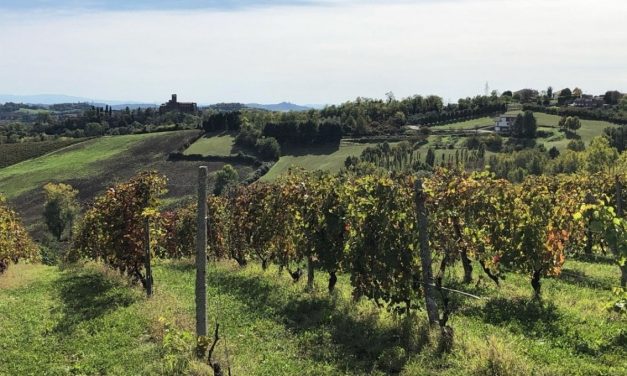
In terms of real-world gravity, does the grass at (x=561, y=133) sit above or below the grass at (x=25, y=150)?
above

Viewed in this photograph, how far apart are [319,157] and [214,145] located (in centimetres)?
2645

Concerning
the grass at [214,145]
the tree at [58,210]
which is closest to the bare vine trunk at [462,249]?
the tree at [58,210]

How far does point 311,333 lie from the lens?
12109mm

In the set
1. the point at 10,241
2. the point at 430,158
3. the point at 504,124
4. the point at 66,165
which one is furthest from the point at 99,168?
the point at 504,124

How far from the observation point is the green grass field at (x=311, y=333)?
971cm

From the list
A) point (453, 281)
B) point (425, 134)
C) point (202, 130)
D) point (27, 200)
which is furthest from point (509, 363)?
point (202, 130)

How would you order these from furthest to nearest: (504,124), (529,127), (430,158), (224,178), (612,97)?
(612,97) → (504,124) → (529,127) → (430,158) → (224,178)

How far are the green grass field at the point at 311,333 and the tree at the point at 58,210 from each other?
68.3 metres

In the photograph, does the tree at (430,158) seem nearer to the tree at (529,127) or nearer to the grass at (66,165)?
the tree at (529,127)

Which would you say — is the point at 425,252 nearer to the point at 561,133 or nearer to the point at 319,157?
the point at 319,157

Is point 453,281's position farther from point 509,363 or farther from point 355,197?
point 509,363

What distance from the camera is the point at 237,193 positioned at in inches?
1128

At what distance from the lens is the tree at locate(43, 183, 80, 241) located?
80000 mm

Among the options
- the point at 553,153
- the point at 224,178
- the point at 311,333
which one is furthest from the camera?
the point at 553,153
